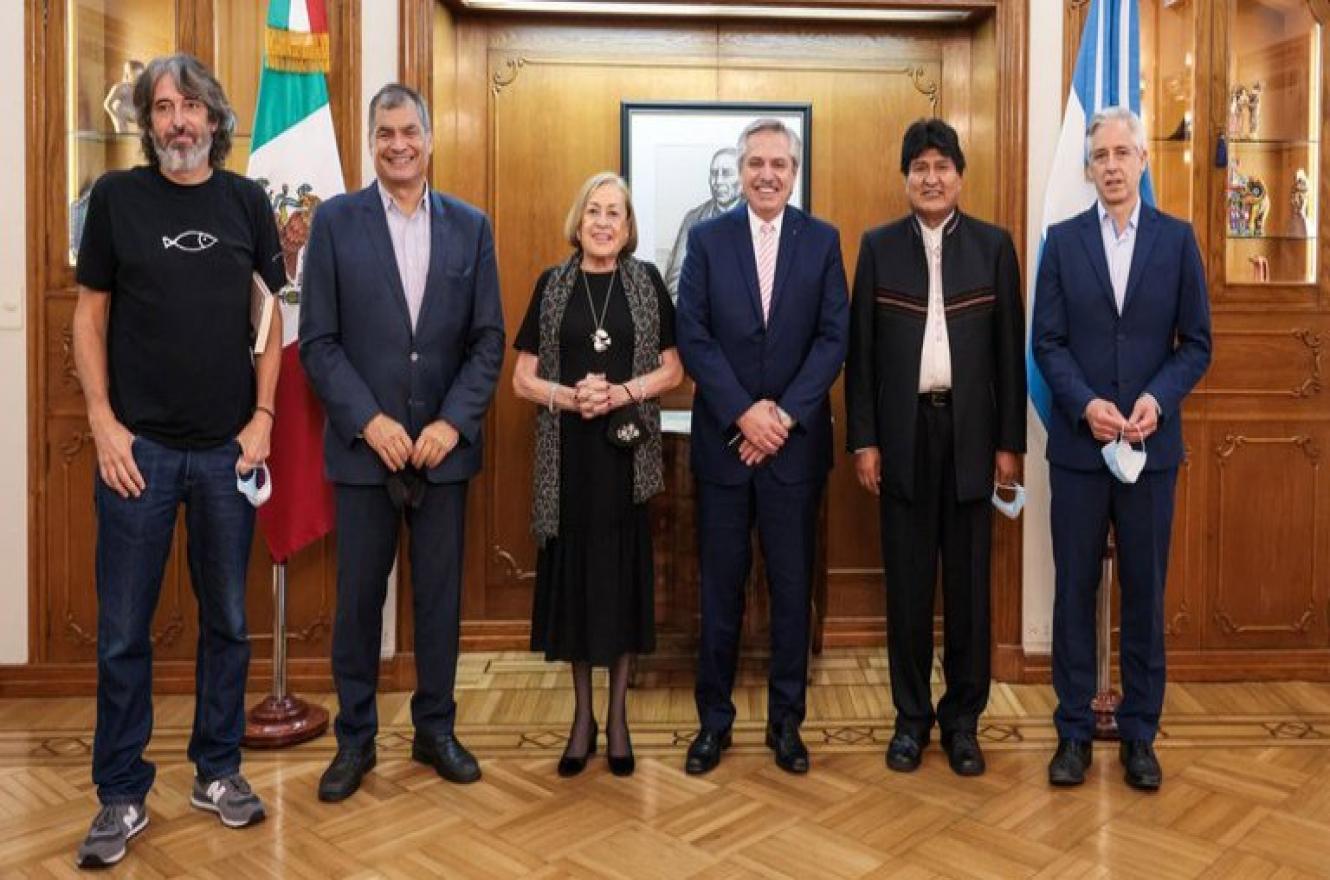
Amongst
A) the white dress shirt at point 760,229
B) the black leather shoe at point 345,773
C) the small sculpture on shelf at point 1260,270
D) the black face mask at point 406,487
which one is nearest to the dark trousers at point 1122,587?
the white dress shirt at point 760,229

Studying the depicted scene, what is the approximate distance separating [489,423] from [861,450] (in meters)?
1.63

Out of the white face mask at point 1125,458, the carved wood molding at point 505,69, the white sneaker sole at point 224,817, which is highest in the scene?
the carved wood molding at point 505,69

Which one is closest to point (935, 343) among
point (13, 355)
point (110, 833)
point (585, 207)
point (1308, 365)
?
point (585, 207)

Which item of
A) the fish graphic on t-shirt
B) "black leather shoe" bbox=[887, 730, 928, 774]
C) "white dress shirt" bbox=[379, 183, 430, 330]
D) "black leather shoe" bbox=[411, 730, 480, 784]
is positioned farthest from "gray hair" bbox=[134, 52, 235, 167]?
"black leather shoe" bbox=[887, 730, 928, 774]

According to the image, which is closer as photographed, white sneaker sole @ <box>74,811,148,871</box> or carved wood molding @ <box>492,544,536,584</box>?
white sneaker sole @ <box>74,811,148,871</box>

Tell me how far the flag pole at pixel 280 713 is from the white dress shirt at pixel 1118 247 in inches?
95.0

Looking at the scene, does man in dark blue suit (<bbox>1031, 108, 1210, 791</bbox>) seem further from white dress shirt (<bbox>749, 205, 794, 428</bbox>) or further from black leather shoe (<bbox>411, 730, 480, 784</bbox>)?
black leather shoe (<bbox>411, 730, 480, 784</bbox>)

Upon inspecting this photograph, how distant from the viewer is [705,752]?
3.03m

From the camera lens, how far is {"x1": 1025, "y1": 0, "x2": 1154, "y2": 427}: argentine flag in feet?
11.4

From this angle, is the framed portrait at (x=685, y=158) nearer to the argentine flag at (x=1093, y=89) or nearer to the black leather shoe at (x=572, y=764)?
the argentine flag at (x=1093, y=89)

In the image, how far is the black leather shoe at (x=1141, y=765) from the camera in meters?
2.87

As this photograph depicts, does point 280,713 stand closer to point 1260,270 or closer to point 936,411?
point 936,411

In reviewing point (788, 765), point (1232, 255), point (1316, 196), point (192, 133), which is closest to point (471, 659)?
point (788, 765)

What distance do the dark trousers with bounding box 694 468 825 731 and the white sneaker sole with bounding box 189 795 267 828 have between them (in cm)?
113
